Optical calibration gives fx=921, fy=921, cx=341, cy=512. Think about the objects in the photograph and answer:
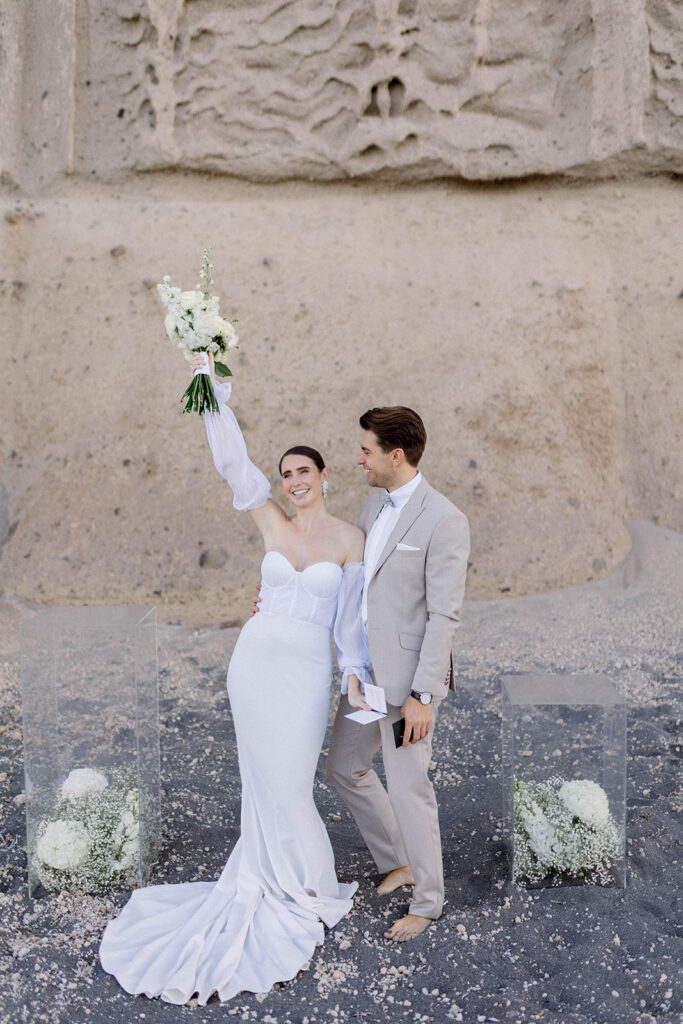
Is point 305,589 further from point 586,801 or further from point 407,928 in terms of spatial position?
point 586,801

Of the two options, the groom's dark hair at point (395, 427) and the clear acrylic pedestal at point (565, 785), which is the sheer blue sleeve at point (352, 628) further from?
the clear acrylic pedestal at point (565, 785)

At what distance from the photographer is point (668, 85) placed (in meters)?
7.65

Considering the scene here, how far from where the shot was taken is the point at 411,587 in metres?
3.35

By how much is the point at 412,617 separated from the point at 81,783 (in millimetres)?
1521

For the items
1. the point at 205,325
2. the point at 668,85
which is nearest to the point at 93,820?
the point at 205,325

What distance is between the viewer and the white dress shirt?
11.2 ft

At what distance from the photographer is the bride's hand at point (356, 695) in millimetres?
3395

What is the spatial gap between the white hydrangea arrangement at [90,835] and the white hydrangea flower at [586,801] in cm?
172

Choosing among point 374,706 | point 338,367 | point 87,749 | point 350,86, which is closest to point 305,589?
point 374,706

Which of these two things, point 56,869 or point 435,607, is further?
point 56,869

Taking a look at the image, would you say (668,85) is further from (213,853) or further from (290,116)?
(213,853)

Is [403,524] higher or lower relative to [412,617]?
higher

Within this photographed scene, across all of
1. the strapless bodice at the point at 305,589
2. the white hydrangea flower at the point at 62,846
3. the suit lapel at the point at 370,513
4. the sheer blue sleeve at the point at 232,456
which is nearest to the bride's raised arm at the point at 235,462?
the sheer blue sleeve at the point at 232,456

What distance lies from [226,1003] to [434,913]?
831 millimetres
